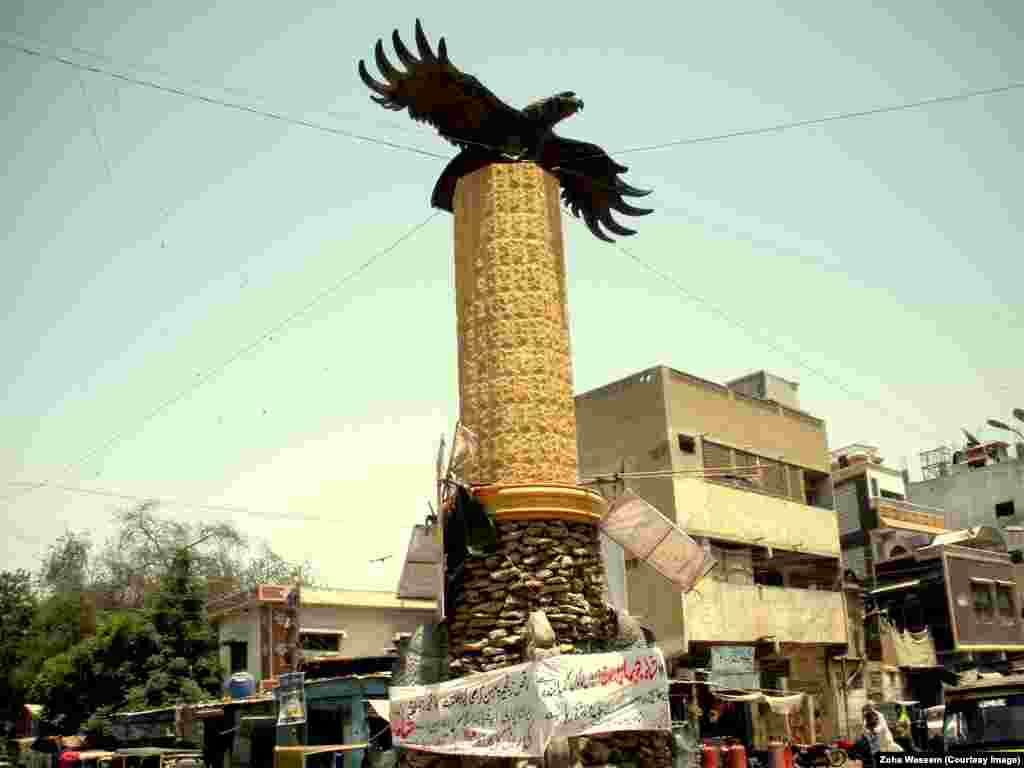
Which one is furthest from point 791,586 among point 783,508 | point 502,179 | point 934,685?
point 502,179

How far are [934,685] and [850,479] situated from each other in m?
9.46

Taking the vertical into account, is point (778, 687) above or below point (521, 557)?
below

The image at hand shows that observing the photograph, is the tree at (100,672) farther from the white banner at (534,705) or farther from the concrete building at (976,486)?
the concrete building at (976,486)

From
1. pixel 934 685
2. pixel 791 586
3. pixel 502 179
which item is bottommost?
pixel 934 685

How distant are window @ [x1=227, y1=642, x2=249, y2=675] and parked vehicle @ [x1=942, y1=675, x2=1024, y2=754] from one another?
25.8 metres

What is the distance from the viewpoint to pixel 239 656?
113 ft

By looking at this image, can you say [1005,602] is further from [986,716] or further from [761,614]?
[986,716]

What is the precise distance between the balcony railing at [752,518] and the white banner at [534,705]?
1526cm

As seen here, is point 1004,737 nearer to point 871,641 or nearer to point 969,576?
point 871,641

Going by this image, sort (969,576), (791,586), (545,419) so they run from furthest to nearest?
1. (969,576)
2. (791,586)
3. (545,419)

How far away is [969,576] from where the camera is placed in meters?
38.1

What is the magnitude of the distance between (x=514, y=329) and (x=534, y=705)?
5.48m

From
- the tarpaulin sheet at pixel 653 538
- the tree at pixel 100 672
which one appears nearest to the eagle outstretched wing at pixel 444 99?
the tarpaulin sheet at pixel 653 538

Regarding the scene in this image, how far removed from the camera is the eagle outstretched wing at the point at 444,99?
1504 cm
